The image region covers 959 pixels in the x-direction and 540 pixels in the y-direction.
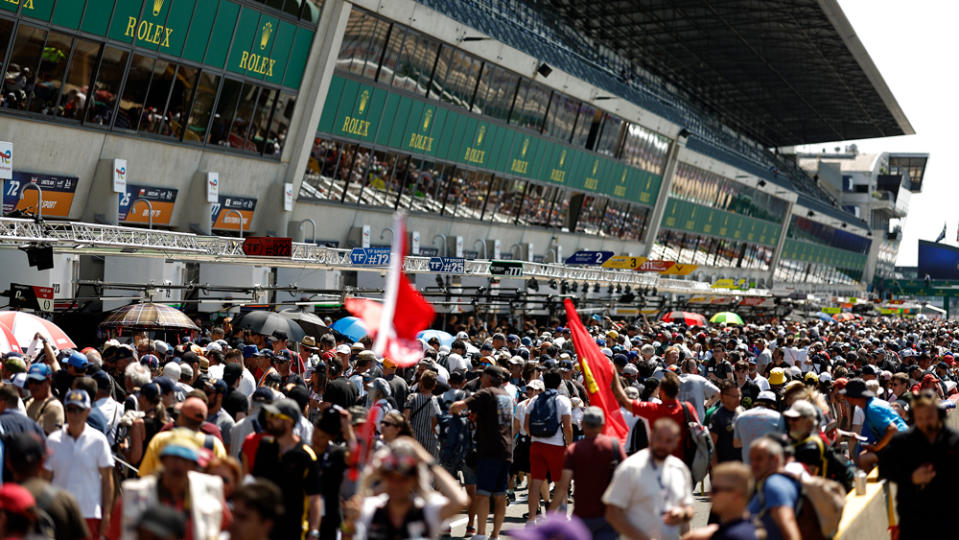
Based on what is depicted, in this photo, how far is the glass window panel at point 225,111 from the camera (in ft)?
86.9

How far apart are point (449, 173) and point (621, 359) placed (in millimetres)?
22485

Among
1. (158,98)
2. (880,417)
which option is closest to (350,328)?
(158,98)

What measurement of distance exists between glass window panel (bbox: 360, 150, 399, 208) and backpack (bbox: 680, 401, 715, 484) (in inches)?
912

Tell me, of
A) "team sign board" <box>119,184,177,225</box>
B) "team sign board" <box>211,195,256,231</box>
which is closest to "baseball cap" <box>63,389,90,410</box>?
"team sign board" <box>119,184,177,225</box>

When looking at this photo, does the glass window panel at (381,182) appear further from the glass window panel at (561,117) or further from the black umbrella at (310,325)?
the black umbrella at (310,325)

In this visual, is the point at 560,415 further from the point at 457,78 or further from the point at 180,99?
the point at 457,78

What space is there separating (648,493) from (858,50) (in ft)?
198

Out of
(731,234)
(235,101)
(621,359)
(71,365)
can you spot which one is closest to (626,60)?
(731,234)

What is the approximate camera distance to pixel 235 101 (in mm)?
26953

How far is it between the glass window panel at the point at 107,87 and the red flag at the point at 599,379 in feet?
53.9

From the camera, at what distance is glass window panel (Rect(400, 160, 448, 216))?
34.6m

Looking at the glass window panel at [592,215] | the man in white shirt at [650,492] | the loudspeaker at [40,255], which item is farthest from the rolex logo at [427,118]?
the man in white shirt at [650,492]

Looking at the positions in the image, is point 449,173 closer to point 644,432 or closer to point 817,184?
point 644,432

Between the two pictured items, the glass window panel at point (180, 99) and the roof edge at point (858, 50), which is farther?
the roof edge at point (858, 50)
